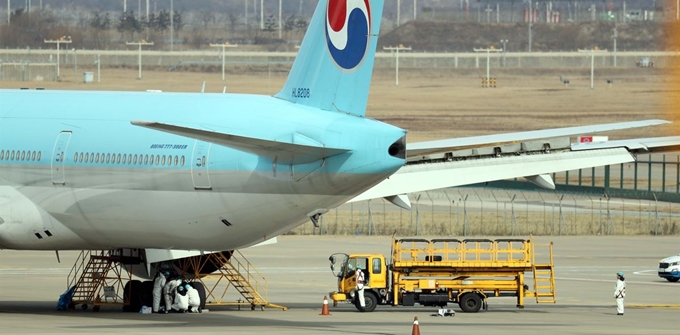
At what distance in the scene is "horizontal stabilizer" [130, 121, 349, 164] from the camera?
109ft

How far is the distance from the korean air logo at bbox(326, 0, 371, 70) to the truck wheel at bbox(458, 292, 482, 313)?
10.1 meters

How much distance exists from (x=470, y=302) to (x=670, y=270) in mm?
13755

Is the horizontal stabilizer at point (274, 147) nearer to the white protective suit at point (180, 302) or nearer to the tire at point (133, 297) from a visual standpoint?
the white protective suit at point (180, 302)

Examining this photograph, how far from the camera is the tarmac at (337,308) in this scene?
3684 centimetres

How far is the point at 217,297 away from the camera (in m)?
47.7

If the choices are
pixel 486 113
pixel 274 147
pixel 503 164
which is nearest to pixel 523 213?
pixel 503 164

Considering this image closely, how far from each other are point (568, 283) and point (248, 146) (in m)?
21.6

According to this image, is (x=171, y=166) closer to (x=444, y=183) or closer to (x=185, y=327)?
(x=185, y=327)

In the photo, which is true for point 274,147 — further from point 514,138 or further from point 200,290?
point 514,138

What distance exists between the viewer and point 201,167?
121 feet

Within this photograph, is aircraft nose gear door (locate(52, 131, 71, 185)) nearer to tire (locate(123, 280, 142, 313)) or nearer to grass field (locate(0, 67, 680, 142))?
tire (locate(123, 280, 142, 313))

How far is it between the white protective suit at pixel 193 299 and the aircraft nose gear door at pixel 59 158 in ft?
15.9

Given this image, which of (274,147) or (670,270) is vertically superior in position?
(274,147)

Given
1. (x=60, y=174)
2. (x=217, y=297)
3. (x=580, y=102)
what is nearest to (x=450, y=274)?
(x=217, y=297)
